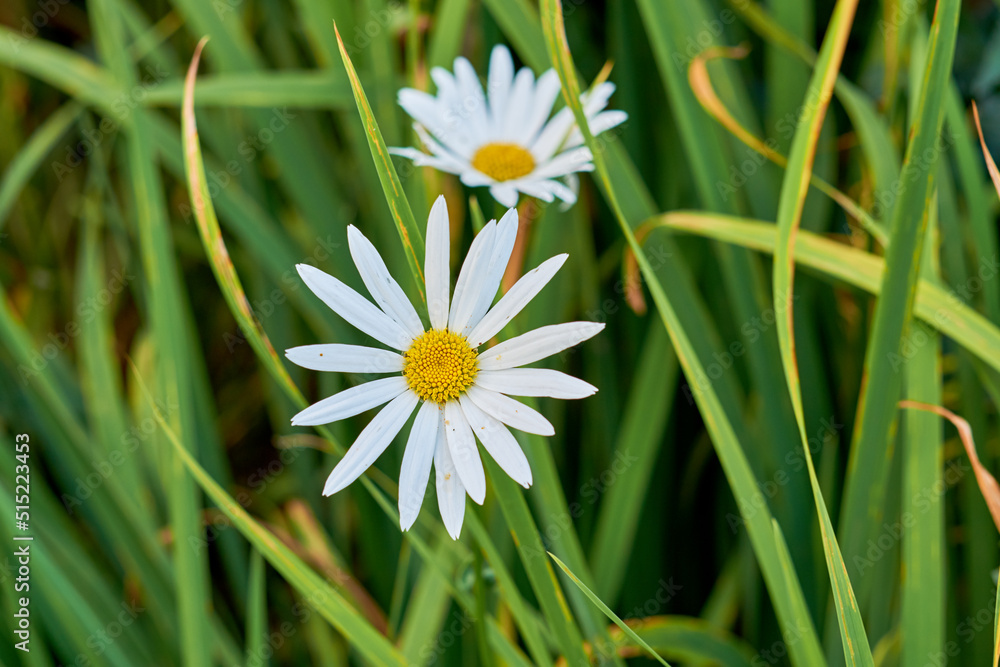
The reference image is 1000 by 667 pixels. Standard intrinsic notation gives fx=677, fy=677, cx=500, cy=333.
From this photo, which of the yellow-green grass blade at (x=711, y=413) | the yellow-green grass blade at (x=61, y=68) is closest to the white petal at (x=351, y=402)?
the yellow-green grass blade at (x=711, y=413)

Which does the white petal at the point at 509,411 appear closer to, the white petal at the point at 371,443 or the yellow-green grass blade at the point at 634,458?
the white petal at the point at 371,443

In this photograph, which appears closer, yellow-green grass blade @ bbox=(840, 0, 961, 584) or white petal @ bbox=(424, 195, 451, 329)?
white petal @ bbox=(424, 195, 451, 329)

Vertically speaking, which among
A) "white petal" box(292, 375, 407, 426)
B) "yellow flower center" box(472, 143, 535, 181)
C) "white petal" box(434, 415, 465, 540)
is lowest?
"white petal" box(434, 415, 465, 540)

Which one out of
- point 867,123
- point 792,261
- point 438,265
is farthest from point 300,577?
point 867,123

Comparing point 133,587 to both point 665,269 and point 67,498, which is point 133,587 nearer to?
point 67,498

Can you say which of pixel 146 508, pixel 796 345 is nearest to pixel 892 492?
pixel 796 345

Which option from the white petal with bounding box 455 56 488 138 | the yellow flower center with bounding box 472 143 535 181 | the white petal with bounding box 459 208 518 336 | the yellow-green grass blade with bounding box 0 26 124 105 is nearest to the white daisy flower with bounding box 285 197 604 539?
the white petal with bounding box 459 208 518 336

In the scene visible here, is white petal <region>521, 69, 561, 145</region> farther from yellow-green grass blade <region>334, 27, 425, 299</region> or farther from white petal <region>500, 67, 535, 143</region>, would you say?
yellow-green grass blade <region>334, 27, 425, 299</region>
